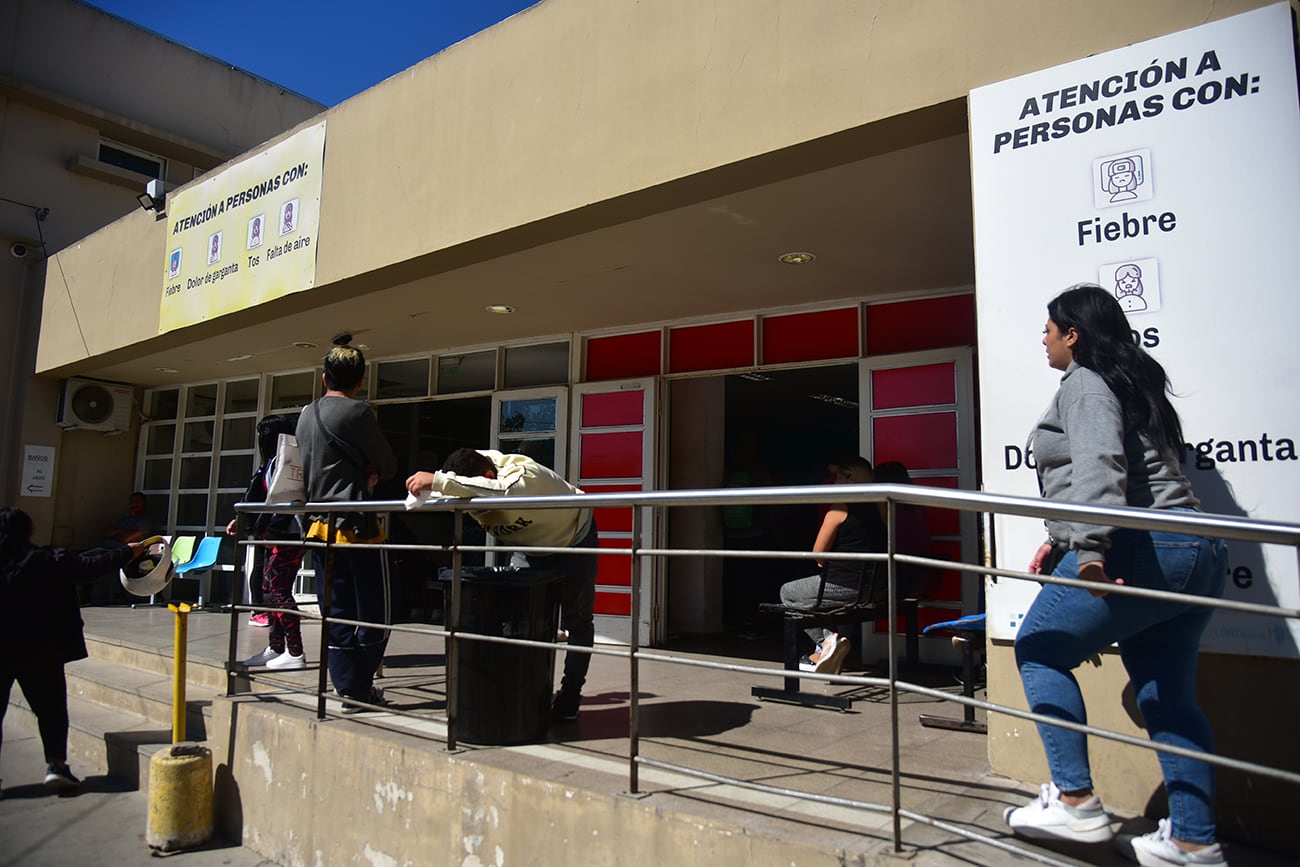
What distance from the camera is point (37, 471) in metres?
11.4

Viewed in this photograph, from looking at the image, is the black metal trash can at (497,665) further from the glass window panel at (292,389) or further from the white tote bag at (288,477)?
the glass window panel at (292,389)

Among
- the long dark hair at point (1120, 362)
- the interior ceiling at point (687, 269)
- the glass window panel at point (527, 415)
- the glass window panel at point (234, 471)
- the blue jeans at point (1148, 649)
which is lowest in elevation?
the blue jeans at point (1148, 649)

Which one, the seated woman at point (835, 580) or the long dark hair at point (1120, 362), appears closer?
the long dark hair at point (1120, 362)

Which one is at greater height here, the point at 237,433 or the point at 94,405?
the point at 94,405

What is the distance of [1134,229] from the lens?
10.1ft

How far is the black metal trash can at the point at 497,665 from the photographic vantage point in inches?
143

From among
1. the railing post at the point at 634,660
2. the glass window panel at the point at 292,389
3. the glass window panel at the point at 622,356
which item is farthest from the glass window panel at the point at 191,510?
the railing post at the point at 634,660

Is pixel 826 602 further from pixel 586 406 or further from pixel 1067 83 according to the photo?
pixel 586 406

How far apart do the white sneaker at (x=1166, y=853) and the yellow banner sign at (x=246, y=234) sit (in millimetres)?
6356

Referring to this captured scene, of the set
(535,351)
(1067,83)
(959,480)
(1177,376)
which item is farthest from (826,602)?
(535,351)

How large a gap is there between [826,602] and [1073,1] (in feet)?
9.88

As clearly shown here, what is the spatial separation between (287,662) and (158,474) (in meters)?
8.45

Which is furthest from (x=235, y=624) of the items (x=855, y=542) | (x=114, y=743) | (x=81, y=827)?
(x=855, y=542)

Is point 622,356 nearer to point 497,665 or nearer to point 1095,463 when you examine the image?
point 497,665
